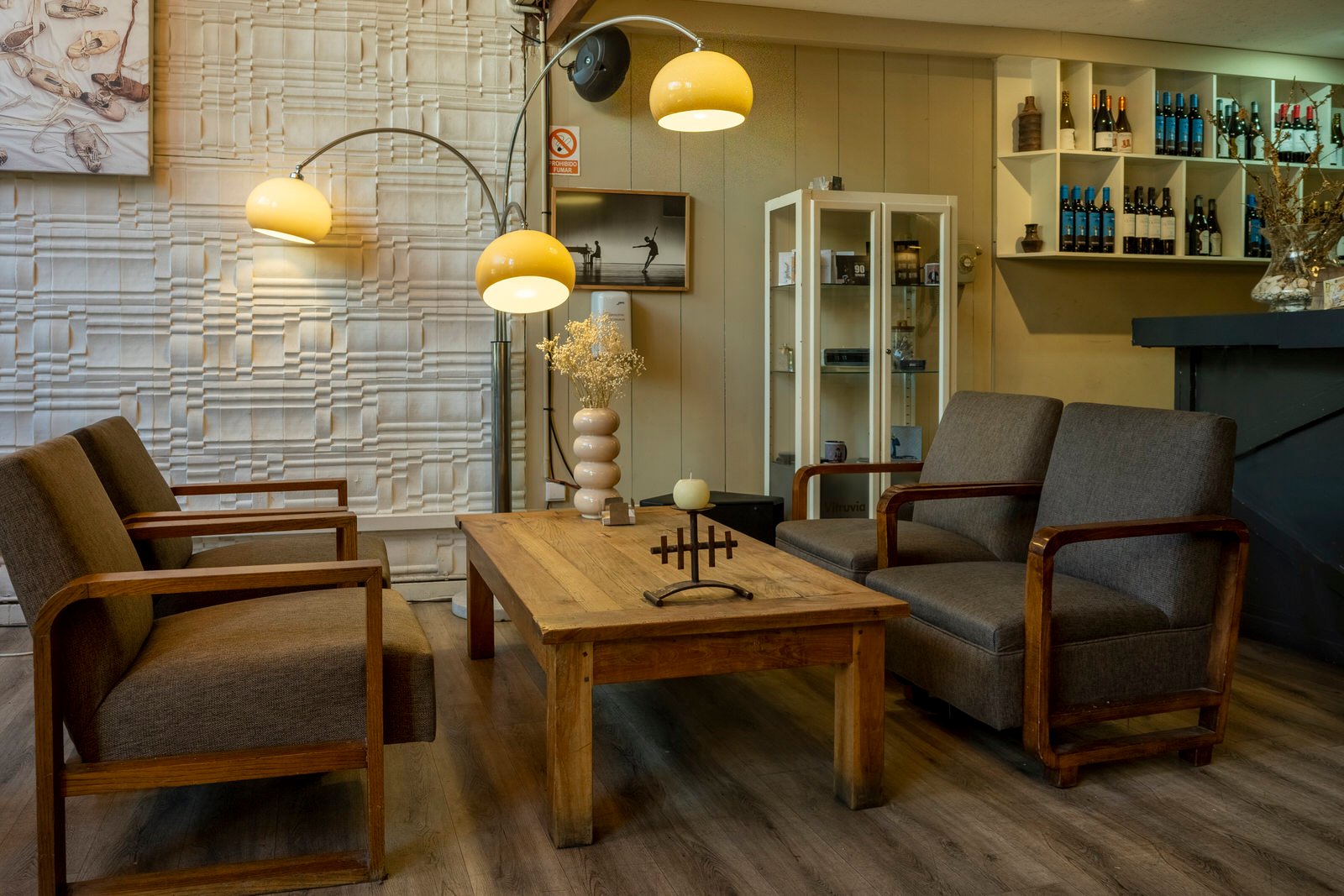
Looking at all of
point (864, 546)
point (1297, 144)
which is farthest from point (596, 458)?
point (1297, 144)

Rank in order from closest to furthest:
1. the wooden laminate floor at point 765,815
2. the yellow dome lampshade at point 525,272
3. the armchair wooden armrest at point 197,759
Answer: the armchair wooden armrest at point 197,759, the wooden laminate floor at point 765,815, the yellow dome lampshade at point 525,272

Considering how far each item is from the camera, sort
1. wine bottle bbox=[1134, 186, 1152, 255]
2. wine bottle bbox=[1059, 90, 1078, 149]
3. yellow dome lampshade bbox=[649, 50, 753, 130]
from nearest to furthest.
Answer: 1. yellow dome lampshade bbox=[649, 50, 753, 130]
2. wine bottle bbox=[1059, 90, 1078, 149]
3. wine bottle bbox=[1134, 186, 1152, 255]

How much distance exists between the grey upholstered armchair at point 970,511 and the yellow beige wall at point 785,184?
1397 millimetres

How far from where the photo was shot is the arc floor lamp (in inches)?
123

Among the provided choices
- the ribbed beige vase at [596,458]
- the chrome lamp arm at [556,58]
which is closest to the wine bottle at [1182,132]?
the chrome lamp arm at [556,58]

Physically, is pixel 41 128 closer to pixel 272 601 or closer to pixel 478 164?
pixel 478 164

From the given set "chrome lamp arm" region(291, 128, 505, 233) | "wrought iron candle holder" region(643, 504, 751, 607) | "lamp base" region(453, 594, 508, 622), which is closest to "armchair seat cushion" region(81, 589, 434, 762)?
"wrought iron candle holder" region(643, 504, 751, 607)

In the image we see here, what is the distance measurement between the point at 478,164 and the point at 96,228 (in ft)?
5.32

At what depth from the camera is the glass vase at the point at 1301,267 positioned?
12.6 ft

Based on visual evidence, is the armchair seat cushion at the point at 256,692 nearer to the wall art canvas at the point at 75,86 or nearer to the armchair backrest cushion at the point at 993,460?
the armchair backrest cushion at the point at 993,460

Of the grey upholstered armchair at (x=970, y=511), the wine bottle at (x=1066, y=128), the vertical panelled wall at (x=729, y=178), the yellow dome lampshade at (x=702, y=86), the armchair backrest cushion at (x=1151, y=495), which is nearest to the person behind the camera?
the armchair backrest cushion at (x=1151, y=495)

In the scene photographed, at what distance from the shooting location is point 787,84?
17.5 feet

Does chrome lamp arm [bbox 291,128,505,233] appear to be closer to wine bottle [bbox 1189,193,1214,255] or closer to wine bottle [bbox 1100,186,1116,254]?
wine bottle [bbox 1100,186,1116,254]

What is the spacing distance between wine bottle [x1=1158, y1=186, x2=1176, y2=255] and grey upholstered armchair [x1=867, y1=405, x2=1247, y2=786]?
116 inches
